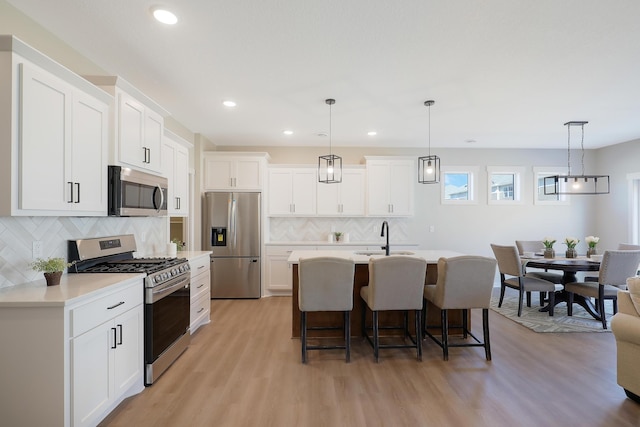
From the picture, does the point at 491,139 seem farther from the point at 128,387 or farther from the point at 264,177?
the point at 128,387

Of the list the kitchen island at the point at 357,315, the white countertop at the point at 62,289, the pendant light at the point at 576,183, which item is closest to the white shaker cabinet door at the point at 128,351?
the white countertop at the point at 62,289

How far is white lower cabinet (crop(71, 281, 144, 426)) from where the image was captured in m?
1.88

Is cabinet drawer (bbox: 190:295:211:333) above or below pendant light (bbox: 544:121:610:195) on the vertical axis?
below

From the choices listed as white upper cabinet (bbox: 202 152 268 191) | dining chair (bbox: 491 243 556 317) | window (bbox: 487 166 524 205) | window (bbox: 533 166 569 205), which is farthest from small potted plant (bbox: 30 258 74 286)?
window (bbox: 533 166 569 205)

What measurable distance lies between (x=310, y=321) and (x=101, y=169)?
2.48 meters

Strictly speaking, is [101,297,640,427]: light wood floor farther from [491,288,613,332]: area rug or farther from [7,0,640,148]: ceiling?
[7,0,640,148]: ceiling

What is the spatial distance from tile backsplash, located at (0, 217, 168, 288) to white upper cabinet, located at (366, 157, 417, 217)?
3.93 meters

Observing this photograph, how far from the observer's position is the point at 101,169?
8.32 feet

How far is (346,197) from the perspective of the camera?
6.03 m

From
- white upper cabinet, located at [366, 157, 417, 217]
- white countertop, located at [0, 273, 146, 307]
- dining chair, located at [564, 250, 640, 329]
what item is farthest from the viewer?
white upper cabinet, located at [366, 157, 417, 217]

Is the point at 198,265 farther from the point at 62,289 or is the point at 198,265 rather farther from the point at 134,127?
the point at 62,289

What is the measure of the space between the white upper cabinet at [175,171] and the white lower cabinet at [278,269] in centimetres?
181

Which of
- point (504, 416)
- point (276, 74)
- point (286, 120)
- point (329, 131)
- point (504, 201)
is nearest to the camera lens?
point (504, 416)

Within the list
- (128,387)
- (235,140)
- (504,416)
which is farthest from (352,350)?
(235,140)
